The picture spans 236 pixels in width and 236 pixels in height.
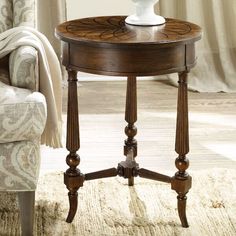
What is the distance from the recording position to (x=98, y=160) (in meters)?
2.75

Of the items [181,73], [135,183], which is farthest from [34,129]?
[135,183]

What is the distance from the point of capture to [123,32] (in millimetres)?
2037

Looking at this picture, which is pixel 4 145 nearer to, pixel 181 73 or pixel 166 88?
pixel 181 73

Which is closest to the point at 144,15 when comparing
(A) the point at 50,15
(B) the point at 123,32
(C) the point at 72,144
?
(B) the point at 123,32

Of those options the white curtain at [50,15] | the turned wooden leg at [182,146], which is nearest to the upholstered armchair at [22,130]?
the turned wooden leg at [182,146]

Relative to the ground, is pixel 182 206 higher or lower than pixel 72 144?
lower


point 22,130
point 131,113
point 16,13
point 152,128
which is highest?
point 16,13

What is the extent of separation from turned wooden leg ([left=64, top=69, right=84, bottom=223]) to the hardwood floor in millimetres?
459

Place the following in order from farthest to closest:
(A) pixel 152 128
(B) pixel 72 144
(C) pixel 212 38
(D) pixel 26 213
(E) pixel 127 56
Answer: (C) pixel 212 38
(A) pixel 152 128
(B) pixel 72 144
(D) pixel 26 213
(E) pixel 127 56

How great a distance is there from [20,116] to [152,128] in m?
1.33

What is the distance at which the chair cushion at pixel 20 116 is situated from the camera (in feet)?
6.30

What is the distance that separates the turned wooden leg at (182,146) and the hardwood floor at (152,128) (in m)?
0.50

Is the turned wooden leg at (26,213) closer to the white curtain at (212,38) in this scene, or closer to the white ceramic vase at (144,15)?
the white ceramic vase at (144,15)

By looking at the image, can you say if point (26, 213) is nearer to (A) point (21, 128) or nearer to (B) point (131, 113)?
(A) point (21, 128)
